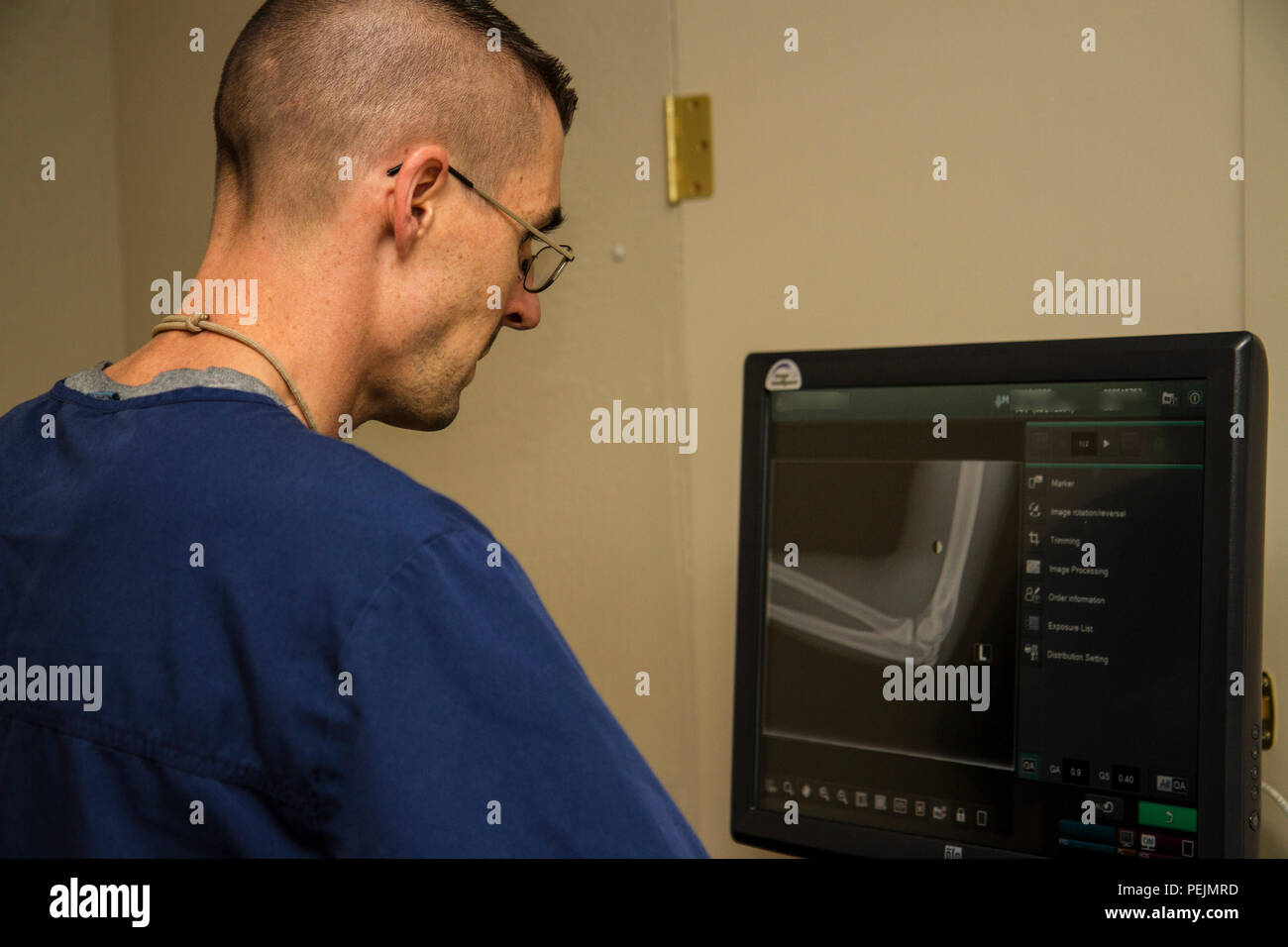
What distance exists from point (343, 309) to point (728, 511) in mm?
559

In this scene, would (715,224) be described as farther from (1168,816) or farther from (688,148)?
(1168,816)

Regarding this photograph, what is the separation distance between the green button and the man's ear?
66 cm

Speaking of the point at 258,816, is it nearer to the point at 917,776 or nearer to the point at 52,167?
the point at 917,776

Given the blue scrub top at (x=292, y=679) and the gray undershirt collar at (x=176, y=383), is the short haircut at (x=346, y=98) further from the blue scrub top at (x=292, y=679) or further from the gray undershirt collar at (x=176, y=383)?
the blue scrub top at (x=292, y=679)

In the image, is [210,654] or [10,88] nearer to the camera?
[210,654]

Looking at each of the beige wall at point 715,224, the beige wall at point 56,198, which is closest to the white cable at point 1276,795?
the beige wall at point 715,224

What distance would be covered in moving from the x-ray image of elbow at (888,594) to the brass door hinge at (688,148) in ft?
1.22

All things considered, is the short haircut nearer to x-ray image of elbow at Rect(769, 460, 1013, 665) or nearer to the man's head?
the man's head

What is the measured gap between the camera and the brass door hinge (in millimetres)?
1181

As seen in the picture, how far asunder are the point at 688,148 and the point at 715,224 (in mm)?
91

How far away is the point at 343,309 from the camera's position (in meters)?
0.74

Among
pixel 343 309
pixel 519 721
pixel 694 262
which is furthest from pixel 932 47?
pixel 519 721

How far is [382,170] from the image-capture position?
2.46ft

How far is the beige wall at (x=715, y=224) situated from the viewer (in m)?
0.93
